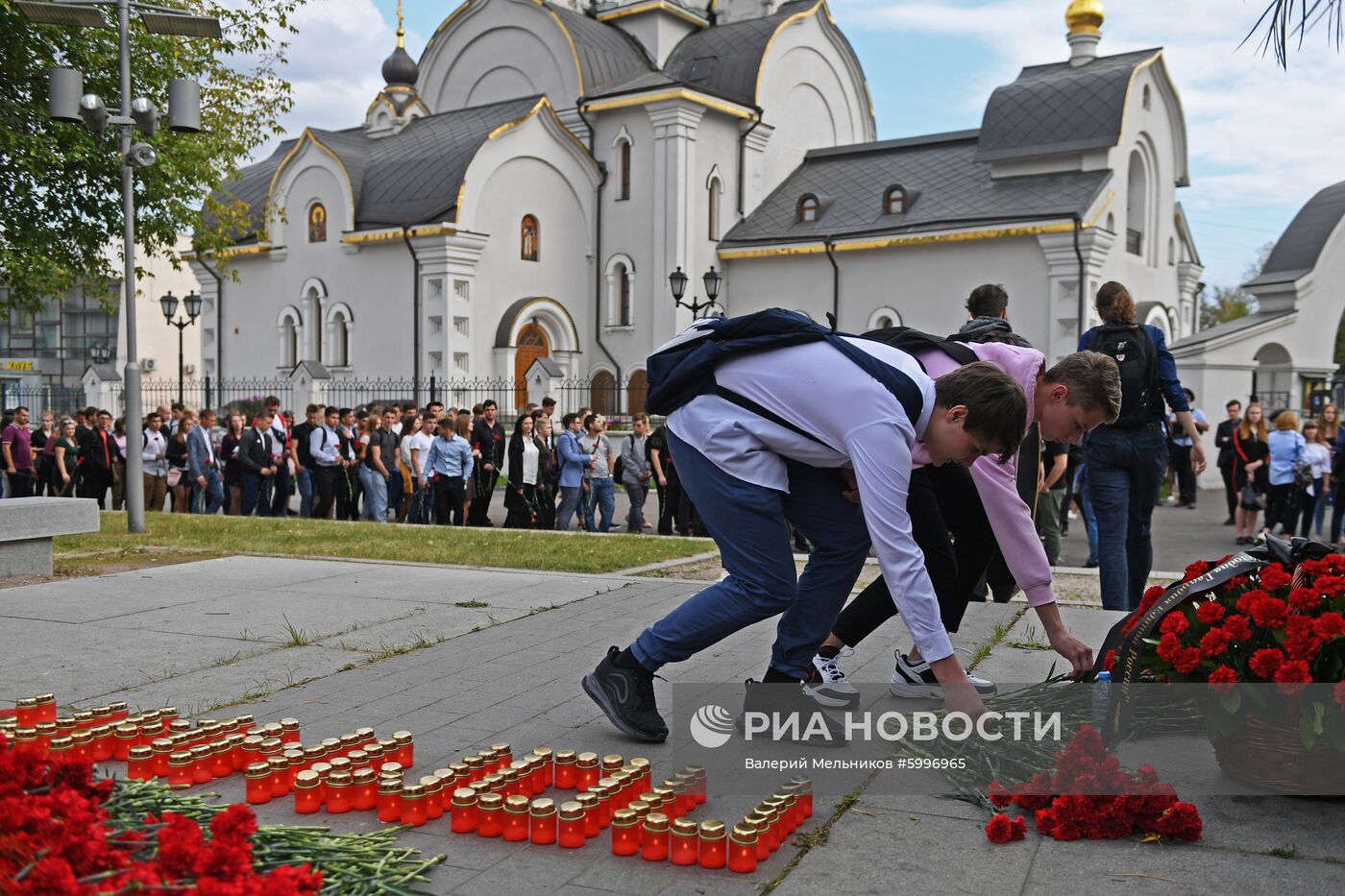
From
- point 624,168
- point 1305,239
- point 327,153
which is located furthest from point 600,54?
point 1305,239

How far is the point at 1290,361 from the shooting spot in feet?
86.4

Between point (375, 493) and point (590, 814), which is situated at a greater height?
point (375, 493)

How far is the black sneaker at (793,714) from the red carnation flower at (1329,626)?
1642 millimetres

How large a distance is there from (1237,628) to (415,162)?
36.1m

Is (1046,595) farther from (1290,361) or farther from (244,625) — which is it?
(1290,361)

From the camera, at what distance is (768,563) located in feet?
14.2

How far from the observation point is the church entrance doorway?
35.9 metres

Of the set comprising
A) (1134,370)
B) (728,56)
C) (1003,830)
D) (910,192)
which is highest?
(728,56)

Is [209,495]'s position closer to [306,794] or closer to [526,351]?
[306,794]

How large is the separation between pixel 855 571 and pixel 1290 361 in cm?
2533

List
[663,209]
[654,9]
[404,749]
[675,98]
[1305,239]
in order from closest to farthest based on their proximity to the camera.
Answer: [404,749], [1305,239], [675,98], [663,209], [654,9]

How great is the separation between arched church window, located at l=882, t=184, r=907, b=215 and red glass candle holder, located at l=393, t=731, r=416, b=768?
3276 cm

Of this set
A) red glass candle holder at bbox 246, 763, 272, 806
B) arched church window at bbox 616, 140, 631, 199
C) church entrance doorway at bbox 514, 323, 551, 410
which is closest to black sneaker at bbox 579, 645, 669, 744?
red glass candle holder at bbox 246, 763, 272, 806

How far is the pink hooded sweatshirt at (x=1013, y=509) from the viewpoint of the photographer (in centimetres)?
456
